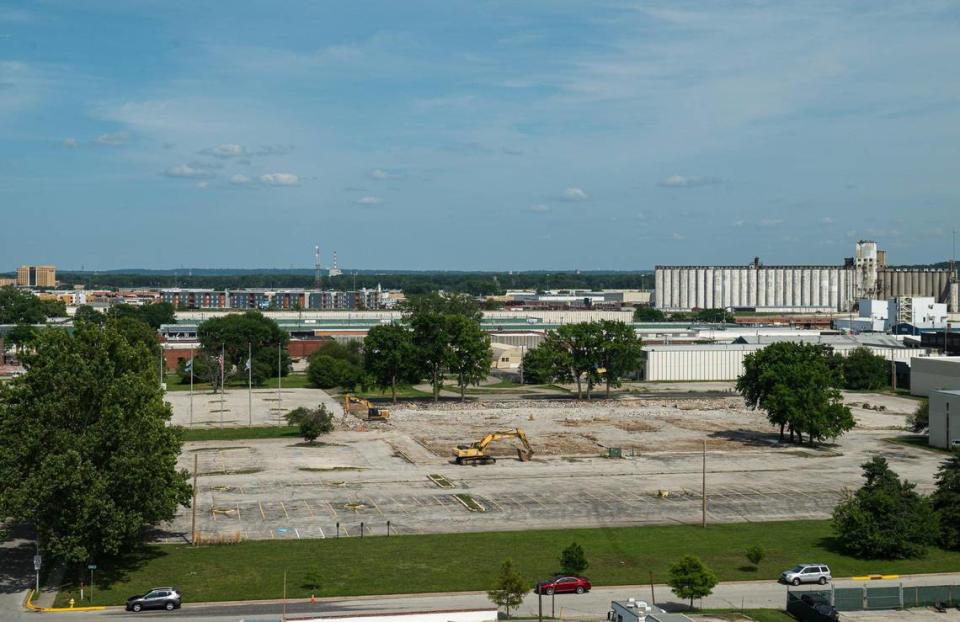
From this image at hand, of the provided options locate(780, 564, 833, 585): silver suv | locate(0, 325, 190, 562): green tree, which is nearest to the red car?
locate(780, 564, 833, 585): silver suv

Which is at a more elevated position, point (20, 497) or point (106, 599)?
point (20, 497)

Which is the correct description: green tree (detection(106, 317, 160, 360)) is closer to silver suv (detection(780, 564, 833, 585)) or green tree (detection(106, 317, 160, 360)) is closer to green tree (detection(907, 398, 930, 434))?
green tree (detection(907, 398, 930, 434))

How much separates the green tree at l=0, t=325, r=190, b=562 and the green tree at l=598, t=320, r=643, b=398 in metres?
67.7

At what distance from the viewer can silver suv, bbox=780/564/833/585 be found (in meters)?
40.5

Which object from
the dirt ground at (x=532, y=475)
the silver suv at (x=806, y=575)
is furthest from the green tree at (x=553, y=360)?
the silver suv at (x=806, y=575)

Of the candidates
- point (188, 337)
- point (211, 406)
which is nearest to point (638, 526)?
point (211, 406)

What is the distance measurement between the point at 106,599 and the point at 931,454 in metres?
56.1

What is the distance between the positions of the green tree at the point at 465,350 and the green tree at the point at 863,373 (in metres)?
40.4

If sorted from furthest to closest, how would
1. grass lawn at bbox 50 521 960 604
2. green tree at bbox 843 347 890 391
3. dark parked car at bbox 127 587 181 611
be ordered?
1. green tree at bbox 843 347 890 391
2. grass lawn at bbox 50 521 960 604
3. dark parked car at bbox 127 587 181 611

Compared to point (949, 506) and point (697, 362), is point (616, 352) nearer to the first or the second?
point (697, 362)

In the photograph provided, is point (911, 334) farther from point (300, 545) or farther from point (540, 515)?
point (300, 545)

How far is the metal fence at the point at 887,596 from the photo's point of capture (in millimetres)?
37688

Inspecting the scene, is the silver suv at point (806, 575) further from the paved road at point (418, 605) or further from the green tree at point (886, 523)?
the green tree at point (886, 523)

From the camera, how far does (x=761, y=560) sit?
43.8m
